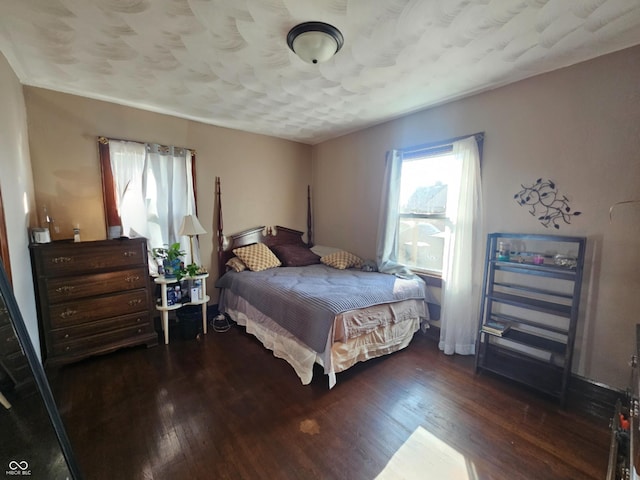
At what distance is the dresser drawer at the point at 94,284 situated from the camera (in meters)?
2.21

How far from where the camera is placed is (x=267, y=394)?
6.57 feet

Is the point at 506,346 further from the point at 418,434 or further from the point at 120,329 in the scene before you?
the point at 120,329

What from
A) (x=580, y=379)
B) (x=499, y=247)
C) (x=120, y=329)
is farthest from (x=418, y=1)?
(x=120, y=329)

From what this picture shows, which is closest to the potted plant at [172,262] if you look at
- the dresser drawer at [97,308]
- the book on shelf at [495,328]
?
the dresser drawer at [97,308]

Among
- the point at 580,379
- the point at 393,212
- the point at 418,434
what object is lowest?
the point at 418,434

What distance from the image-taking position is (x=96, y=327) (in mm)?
2393

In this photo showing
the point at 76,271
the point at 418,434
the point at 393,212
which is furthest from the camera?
the point at 393,212

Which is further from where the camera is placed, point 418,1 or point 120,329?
point 120,329

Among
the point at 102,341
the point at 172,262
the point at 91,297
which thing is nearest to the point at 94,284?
the point at 91,297

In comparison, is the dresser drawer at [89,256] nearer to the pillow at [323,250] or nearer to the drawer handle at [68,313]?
the drawer handle at [68,313]

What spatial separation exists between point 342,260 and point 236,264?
1363 millimetres

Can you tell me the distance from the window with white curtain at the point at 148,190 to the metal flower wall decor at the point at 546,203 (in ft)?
11.3

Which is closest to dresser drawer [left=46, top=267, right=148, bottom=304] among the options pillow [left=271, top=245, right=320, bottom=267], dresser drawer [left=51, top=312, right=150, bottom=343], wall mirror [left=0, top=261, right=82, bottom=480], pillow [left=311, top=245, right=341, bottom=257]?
dresser drawer [left=51, top=312, right=150, bottom=343]

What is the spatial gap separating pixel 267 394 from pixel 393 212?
2294 millimetres
